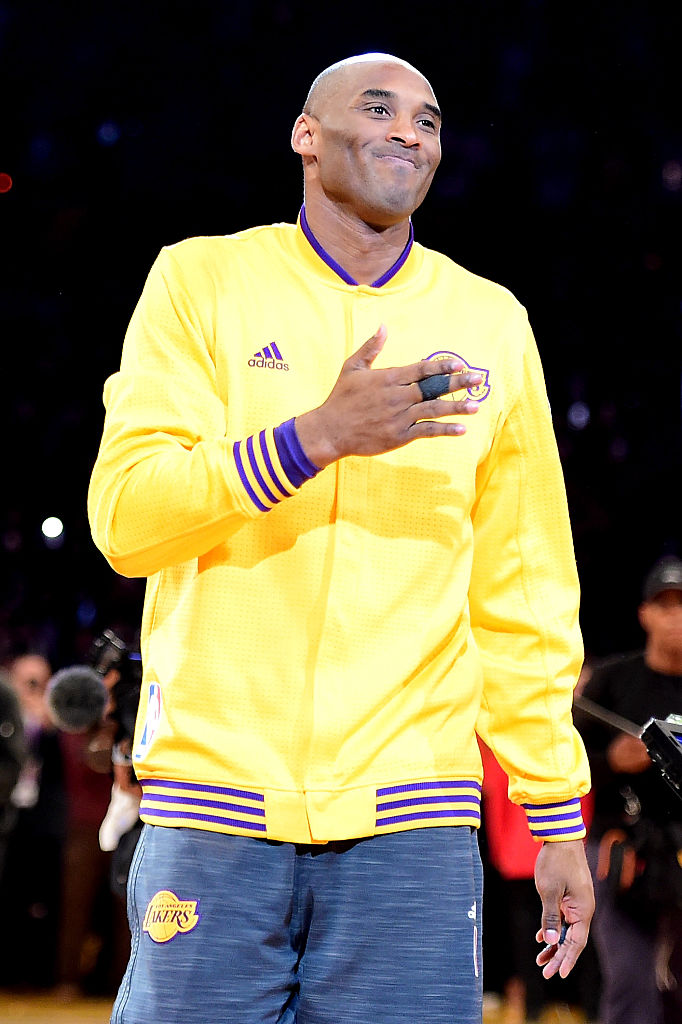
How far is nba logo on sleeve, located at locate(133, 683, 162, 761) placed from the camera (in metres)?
1.75

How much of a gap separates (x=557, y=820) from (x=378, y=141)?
99 cm

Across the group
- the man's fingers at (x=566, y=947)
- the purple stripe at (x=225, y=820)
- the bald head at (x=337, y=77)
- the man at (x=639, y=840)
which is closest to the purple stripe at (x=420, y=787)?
the purple stripe at (x=225, y=820)

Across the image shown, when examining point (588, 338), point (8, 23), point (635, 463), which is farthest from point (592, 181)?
point (8, 23)

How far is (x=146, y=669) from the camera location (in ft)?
5.93

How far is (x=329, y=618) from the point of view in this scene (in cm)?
174

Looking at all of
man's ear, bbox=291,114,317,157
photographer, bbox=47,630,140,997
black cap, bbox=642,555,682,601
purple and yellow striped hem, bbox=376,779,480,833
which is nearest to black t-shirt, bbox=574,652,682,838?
black cap, bbox=642,555,682,601

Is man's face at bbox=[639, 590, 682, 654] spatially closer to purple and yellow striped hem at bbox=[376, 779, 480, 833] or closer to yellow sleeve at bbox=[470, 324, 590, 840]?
yellow sleeve at bbox=[470, 324, 590, 840]

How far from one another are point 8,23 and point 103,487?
6.89 metres

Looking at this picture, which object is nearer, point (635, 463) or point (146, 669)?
point (146, 669)

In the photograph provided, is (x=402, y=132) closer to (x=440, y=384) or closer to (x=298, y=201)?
(x=440, y=384)

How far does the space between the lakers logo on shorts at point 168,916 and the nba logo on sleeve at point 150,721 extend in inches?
7.3

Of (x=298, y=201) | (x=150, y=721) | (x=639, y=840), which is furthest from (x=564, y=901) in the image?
(x=298, y=201)

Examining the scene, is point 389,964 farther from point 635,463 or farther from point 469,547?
point 635,463


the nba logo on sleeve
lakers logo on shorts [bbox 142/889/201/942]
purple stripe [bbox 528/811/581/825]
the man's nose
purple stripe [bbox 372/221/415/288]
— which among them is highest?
the man's nose
